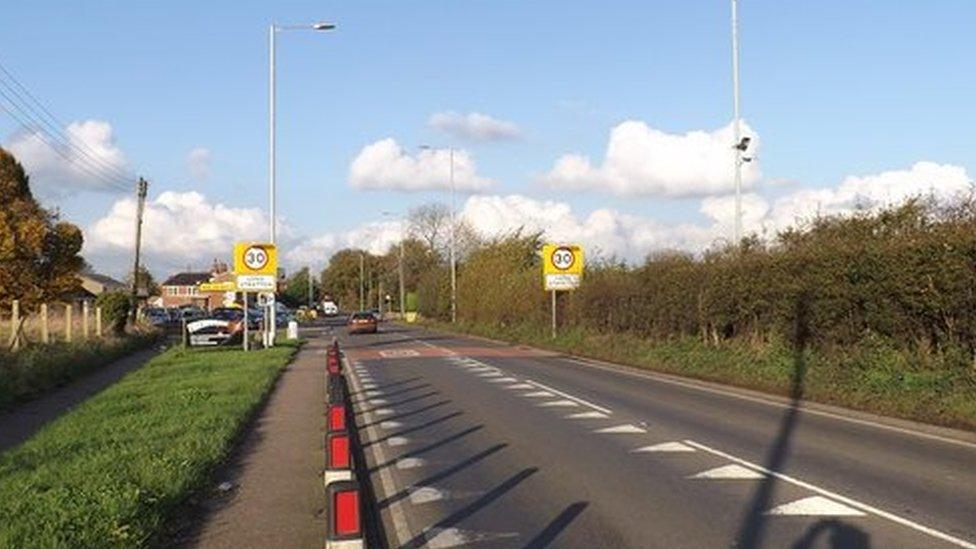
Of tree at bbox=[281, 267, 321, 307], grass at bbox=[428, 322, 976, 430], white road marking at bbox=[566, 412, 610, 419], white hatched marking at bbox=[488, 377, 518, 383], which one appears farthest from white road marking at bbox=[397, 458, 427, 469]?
tree at bbox=[281, 267, 321, 307]

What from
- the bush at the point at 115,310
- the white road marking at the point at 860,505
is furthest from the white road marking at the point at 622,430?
the bush at the point at 115,310

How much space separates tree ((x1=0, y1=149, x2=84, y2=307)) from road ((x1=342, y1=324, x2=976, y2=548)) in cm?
3398

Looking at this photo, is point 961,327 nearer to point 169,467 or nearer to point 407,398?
point 407,398

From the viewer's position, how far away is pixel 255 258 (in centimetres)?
3725

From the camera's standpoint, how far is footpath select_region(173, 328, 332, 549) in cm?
824

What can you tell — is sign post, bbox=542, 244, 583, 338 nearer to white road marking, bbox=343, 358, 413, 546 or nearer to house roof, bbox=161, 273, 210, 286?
white road marking, bbox=343, 358, 413, 546

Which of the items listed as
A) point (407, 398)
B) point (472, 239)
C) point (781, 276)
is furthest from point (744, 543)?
point (472, 239)

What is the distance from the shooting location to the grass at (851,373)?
649 inches

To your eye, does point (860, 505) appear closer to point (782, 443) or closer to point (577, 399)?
point (782, 443)

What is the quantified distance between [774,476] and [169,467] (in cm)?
587

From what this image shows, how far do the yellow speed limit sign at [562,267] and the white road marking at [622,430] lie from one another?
2893 centimetres

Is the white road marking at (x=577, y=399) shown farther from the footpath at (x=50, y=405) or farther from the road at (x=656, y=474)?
the footpath at (x=50, y=405)

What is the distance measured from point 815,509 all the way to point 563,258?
120ft

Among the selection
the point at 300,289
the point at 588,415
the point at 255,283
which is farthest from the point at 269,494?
the point at 300,289
